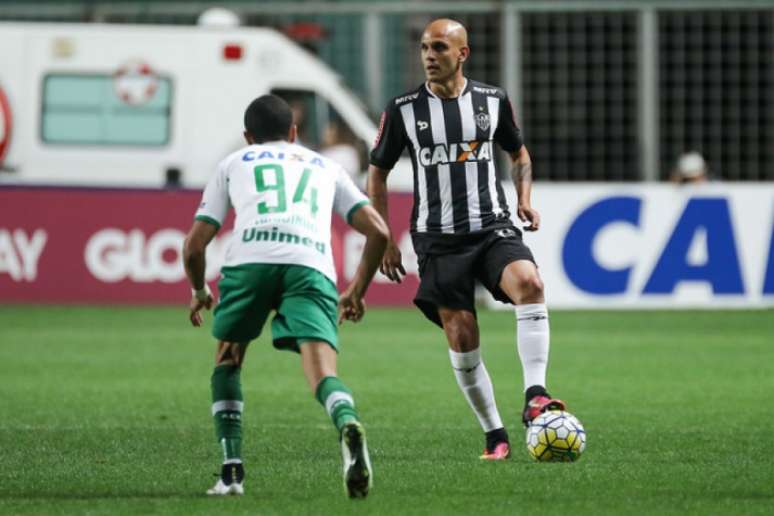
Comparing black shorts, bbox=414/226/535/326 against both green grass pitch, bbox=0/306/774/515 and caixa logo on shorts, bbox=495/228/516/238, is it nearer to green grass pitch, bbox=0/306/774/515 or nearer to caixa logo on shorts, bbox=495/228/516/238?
caixa logo on shorts, bbox=495/228/516/238

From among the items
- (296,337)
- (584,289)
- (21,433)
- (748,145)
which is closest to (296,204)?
(296,337)

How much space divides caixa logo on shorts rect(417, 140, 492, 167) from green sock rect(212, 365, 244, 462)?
2.04 m

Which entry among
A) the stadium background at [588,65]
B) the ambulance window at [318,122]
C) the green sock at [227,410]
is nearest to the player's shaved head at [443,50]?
the green sock at [227,410]

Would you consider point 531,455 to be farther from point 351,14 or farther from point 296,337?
point 351,14

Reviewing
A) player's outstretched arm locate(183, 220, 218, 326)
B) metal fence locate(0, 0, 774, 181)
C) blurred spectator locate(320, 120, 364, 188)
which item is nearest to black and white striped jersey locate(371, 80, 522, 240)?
player's outstretched arm locate(183, 220, 218, 326)

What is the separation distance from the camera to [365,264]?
7684 mm

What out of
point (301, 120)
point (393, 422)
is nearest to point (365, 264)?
point (393, 422)

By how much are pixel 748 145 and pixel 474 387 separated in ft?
52.5

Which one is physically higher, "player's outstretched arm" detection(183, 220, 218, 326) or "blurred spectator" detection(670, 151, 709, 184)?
"player's outstretched arm" detection(183, 220, 218, 326)

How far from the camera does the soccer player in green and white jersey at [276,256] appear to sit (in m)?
7.65

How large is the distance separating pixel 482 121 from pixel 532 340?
1.11 meters

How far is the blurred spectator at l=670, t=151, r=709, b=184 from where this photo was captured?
73.4 feet

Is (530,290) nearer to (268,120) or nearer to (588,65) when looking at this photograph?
(268,120)

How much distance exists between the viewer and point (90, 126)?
23.3 meters
